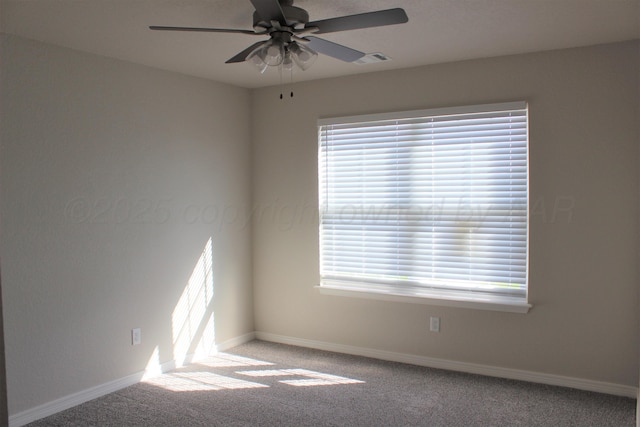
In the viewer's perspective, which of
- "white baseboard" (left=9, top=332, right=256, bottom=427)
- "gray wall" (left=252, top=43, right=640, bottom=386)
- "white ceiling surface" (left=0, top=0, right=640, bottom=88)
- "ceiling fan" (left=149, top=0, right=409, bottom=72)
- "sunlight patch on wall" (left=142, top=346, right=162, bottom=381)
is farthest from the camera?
"sunlight patch on wall" (left=142, top=346, right=162, bottom=381)

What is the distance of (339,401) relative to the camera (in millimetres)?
3568

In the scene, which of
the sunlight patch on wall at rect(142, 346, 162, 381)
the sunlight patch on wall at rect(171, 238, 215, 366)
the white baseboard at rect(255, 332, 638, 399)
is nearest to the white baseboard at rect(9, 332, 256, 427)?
the sunlight patch on wall at rect(142, 346, 162, 381)

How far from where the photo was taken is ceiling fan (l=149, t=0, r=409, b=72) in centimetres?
227

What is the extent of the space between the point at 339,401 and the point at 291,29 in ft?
8.10

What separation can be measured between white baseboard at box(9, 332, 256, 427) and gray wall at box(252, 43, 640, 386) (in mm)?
1698

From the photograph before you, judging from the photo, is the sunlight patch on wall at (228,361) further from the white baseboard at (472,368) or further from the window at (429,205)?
the window at (429,205)


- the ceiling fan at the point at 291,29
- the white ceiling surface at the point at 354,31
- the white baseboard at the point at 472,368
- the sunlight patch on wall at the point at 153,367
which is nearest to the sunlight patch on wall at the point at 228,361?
the sunlight patch on wall at the point at 153,367

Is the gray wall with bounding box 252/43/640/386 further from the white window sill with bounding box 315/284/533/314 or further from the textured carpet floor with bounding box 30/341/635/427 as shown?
the textured carpet floor with bounding box 30/341/635/427

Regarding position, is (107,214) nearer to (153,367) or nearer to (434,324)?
(153,367)

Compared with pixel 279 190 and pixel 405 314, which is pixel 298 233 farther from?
pixel 405 314

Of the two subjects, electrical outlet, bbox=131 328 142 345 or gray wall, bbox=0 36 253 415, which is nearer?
gray wall, bbox=0 36 253 415

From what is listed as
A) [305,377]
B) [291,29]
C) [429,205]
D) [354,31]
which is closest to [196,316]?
[305,377]

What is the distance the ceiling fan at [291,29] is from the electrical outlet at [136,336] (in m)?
2.34

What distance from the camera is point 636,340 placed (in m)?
3.53
